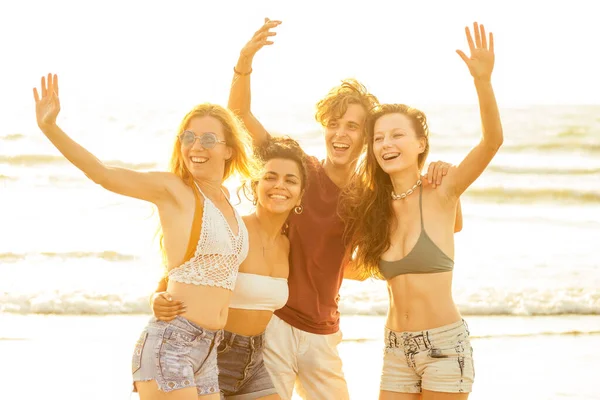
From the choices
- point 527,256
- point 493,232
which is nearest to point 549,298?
point 527,256

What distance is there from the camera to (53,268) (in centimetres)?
1484

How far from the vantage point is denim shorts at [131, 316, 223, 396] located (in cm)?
465

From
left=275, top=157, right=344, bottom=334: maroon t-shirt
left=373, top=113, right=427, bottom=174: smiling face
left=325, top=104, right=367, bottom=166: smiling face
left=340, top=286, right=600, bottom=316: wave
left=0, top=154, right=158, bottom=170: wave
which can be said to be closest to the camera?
left=373, top=113, right=427, bottom=174: smiling face

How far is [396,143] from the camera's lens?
541 cm

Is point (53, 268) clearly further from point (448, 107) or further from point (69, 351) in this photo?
point (448, 107)

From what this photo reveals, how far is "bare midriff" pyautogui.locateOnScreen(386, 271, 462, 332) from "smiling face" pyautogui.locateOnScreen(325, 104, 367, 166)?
42.7 inches

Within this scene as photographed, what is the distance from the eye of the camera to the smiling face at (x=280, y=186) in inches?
220

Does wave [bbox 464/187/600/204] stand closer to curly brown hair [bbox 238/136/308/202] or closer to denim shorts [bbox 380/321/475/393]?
curly brown hair [bbox 238/136/308/202]

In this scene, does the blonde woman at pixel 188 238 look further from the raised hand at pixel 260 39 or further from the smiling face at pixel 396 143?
the smiling face at pixel 396 143

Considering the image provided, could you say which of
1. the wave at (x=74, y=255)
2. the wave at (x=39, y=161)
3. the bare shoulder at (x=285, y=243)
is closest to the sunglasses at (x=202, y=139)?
the bare shoulder at (x=285, y=243)

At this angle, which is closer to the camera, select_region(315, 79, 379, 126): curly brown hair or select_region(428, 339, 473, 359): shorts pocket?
select_region(428, 339, 473, 359): shorts pocket

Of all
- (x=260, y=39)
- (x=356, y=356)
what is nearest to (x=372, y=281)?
(x=356, y=356)

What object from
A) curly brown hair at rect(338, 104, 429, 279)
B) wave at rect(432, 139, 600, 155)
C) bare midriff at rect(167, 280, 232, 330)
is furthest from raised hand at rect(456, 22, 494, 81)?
wave at rect(432, 139, 600, 155)

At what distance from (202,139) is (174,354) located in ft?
4.06
